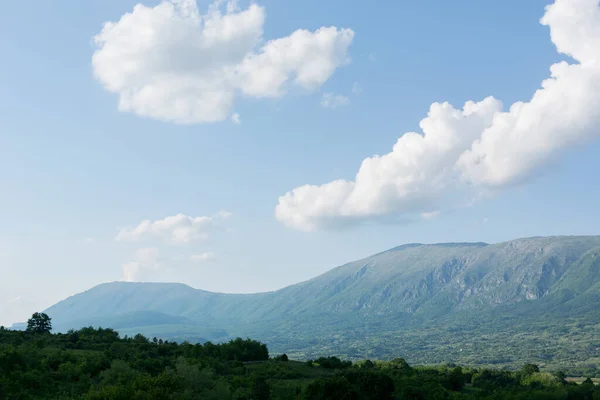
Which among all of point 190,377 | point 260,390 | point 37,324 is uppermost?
point 37,324

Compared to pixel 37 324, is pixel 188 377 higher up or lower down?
lower down

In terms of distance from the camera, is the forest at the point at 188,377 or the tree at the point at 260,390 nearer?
the forest at the point at 188,377

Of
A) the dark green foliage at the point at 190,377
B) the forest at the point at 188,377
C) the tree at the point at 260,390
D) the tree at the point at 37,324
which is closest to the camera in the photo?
the dark green foliage at the point at 190,377

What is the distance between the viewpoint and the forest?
55688 millimetres

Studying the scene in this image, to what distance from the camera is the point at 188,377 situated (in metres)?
61.7

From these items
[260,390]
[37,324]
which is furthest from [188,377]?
[37,324]

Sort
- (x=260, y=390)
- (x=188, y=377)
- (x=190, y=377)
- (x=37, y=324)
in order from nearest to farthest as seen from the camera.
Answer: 1. (x=188, y=377)
2. (x=190, y=377)
3. (x=260, y=390)
4. (x=37, y=324)

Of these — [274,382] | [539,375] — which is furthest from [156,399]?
[539,375]

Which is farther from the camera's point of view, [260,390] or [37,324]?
[37,324]

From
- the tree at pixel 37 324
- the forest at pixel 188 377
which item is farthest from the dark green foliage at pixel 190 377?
the tree at pixel 37 324

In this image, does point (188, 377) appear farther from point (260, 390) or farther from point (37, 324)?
point (37, 324)

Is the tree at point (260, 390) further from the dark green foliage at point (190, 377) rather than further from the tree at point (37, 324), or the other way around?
the tree at point (37, 324)

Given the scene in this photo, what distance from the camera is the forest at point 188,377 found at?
55.7 m

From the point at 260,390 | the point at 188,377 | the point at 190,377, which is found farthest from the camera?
the point at 260,390
